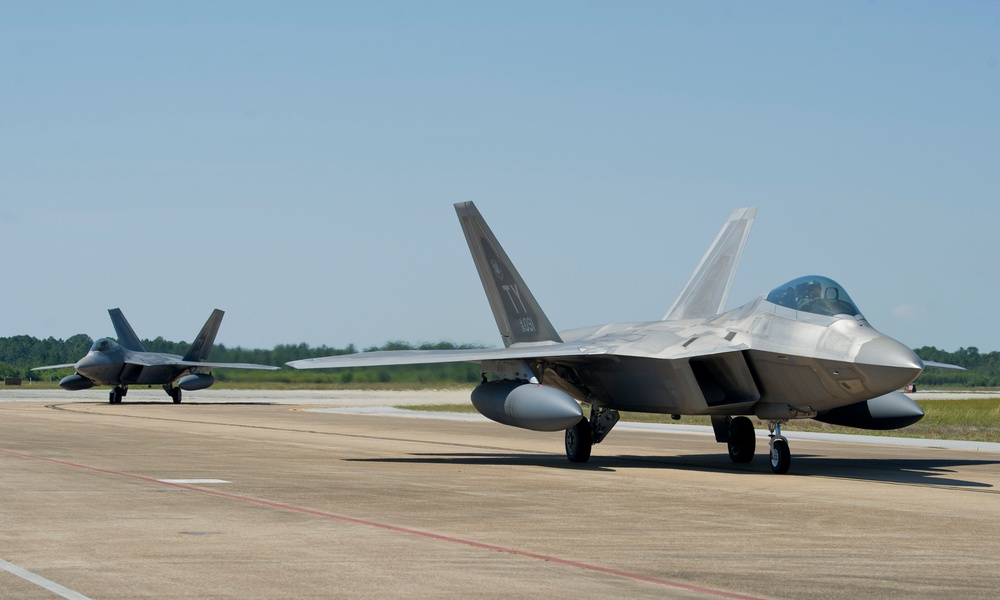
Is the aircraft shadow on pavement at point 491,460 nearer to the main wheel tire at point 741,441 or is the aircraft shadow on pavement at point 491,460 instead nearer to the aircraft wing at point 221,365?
the main wheel tire at point 741,441

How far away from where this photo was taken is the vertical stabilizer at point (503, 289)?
68.6 feet

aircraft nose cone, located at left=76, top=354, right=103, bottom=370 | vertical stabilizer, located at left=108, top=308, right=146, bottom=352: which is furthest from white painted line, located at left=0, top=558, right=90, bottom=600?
vertical stabilizer, located at left=108, top=308, right=146, bottom=352

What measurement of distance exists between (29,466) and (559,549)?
10660 millimetres

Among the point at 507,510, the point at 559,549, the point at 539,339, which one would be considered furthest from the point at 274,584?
the point at 539,339

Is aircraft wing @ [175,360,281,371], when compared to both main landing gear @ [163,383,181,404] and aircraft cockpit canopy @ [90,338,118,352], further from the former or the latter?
aircraft cockpit canopy @ [90,338,118,352]

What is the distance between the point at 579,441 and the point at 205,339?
129 feet

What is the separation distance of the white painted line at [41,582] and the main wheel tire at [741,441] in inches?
529

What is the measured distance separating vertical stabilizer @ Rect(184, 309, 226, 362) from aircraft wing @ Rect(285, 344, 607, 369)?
37625mm

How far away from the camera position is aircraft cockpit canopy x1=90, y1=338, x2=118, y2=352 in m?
50.9

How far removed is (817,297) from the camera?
16.5 m

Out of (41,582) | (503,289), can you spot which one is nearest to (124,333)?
(503,289)

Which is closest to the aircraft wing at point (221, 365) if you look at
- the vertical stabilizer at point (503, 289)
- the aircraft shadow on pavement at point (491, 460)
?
the vertical stabilizer at point (503, 289)

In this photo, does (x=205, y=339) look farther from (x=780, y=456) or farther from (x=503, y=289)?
(x=780, y=456)

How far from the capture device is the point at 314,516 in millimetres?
11117
